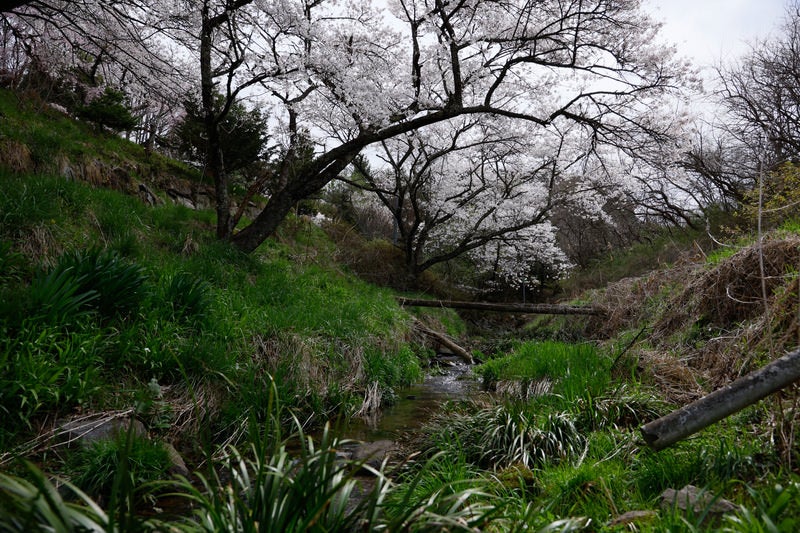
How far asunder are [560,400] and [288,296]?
4488mm

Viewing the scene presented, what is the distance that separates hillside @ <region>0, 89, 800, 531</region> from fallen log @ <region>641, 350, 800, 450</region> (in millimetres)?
284

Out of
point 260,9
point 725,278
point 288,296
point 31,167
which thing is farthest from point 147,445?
point 260,9

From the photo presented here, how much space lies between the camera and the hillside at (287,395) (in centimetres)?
160

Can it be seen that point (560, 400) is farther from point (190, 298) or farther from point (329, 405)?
point (190, 298)

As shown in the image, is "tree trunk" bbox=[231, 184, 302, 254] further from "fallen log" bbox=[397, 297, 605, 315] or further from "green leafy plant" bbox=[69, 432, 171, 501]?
"green leafy plant" bbox=[69, 432, 171, 501]

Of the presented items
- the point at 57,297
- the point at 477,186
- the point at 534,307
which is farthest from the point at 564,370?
the point at 477,186

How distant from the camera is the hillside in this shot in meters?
1.60

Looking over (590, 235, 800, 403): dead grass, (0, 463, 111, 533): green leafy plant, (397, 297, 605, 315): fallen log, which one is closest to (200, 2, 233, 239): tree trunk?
(397, 297, 605, 315): fallen log

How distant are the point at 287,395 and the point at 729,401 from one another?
374 centimetres

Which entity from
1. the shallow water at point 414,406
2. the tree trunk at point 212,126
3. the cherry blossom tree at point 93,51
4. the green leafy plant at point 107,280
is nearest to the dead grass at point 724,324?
the shallow water at point 414,406

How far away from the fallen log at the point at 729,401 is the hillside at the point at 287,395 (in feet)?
0.93

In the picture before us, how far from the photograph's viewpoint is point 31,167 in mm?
6289

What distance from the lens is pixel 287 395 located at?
4.48 metres

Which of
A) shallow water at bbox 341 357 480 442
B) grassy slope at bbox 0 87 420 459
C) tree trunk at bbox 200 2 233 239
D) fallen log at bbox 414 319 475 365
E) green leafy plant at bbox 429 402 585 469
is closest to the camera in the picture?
green leafy plant at bbox 429 402 585 469
